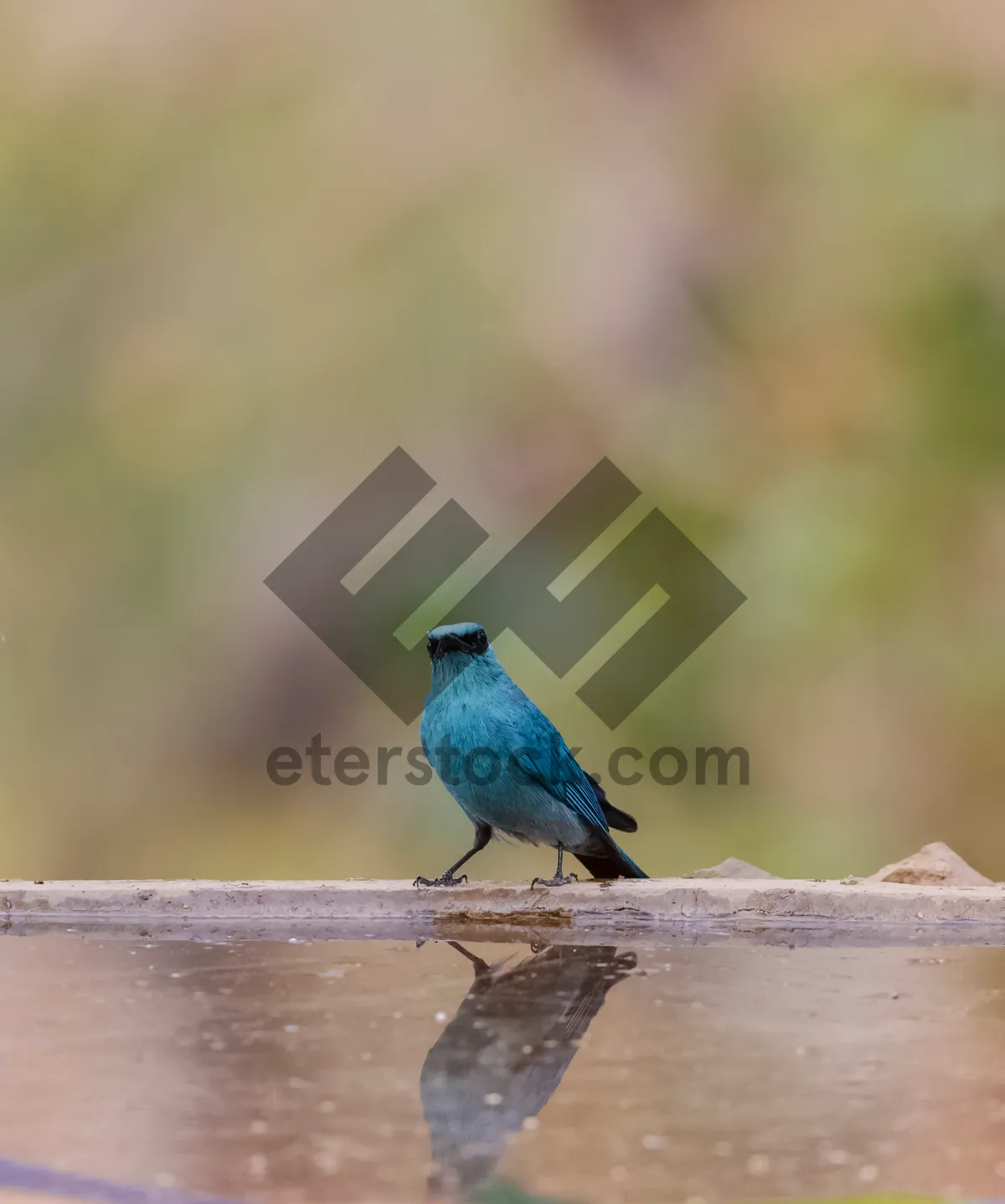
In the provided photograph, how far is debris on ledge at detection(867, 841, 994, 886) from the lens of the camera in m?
4.11

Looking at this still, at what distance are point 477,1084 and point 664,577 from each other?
4.99 metres

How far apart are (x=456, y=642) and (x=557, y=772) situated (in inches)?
16.7

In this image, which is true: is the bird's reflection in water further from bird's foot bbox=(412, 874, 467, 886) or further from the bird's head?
the bird's head

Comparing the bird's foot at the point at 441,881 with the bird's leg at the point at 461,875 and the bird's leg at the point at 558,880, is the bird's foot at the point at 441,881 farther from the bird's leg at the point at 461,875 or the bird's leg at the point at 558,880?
the bird's leg at the point at 558,880

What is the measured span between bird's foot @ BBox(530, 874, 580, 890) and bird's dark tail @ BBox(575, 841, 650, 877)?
0.25 metres

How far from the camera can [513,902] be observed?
354 centimetres

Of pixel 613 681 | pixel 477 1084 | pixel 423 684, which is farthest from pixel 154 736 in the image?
pixel 477 1084

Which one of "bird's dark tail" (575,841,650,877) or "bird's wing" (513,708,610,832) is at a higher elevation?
"bird's wing" (513,708,610,832)

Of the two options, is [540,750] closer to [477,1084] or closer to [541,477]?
[477,1084]

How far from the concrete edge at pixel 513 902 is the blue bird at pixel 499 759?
175mm

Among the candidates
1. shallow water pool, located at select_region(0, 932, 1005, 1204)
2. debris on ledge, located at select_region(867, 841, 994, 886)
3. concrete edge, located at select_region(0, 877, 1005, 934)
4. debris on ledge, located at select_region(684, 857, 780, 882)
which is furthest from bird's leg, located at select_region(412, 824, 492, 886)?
debris on ledge, located at select_region(867, 841, 994, 886)

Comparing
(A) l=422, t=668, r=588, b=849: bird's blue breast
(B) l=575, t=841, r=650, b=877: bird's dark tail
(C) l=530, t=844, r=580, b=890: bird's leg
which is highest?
(A) l=422, t=668, r=588, b=849: bird's blue breast

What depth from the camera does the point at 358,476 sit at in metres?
7.16

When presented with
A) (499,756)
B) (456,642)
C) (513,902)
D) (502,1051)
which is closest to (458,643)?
(456,642)
